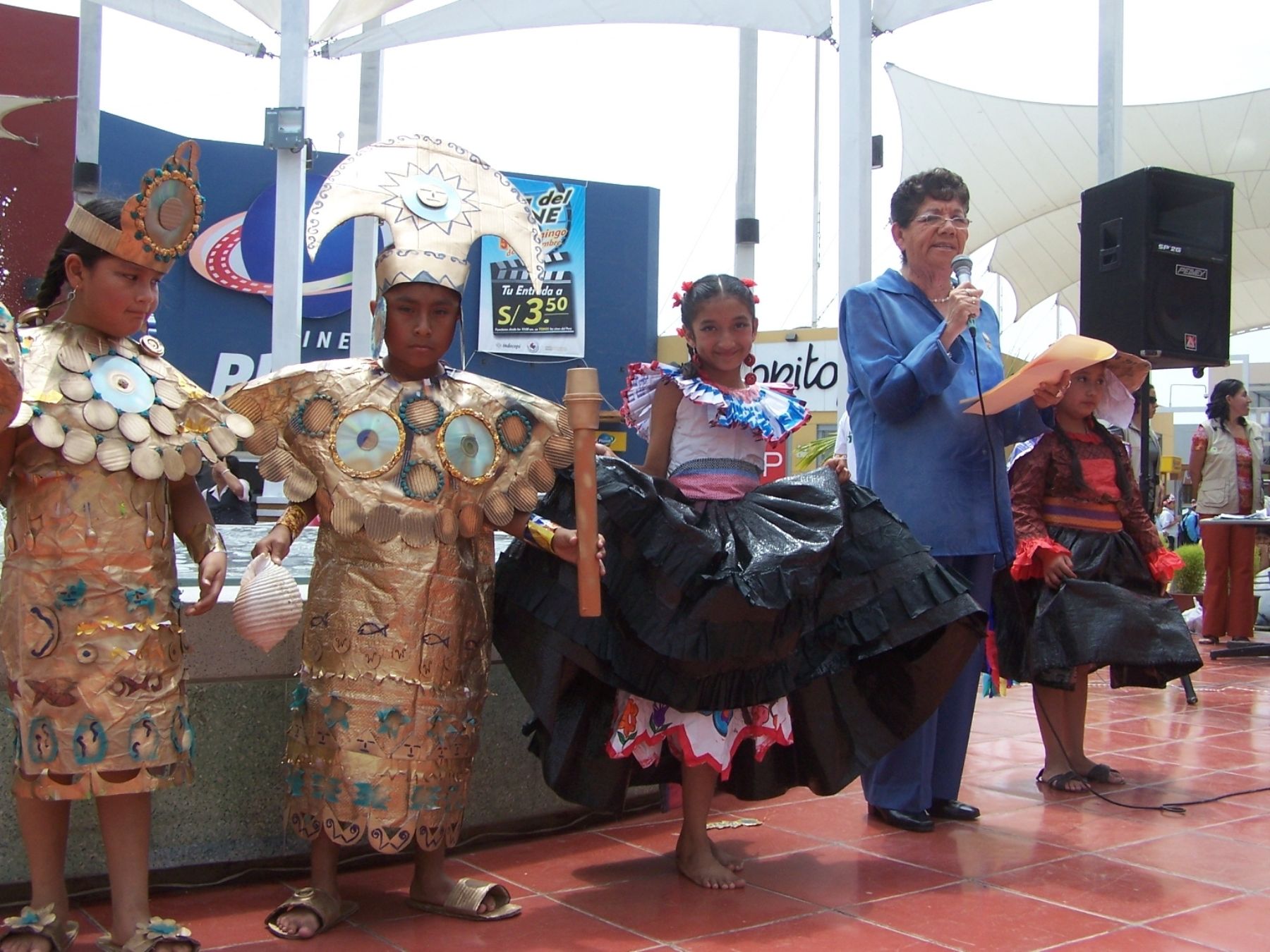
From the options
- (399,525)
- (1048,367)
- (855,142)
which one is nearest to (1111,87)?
(855,142)

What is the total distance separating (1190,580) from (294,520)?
9.63 meters

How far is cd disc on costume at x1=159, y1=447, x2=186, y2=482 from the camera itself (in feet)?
8.71

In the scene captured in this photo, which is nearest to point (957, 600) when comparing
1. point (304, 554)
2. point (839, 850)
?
point (839, 850)

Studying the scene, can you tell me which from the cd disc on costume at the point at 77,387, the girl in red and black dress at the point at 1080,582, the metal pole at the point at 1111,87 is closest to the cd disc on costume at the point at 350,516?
the cd disc on costume at the point at 77,387

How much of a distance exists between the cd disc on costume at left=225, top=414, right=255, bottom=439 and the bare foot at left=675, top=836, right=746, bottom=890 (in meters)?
1.58

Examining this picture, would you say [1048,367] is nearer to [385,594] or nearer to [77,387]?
[385,594]

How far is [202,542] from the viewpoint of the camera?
111 inches

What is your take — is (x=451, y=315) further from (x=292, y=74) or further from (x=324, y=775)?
(x=292, y=74)

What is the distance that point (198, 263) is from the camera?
20.0 metres

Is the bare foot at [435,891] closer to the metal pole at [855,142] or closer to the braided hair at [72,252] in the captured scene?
the braided hair at [72,252]

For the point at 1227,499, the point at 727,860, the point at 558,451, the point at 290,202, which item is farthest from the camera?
the point at 290,202

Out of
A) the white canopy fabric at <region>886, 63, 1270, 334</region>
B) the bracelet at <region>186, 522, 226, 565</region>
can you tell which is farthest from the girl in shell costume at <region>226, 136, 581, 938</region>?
the white canopy fabric at <region>886, 63, 1270, 334</region>

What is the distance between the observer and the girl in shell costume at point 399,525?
284 centimetres

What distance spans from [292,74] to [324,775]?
8.97 metres
